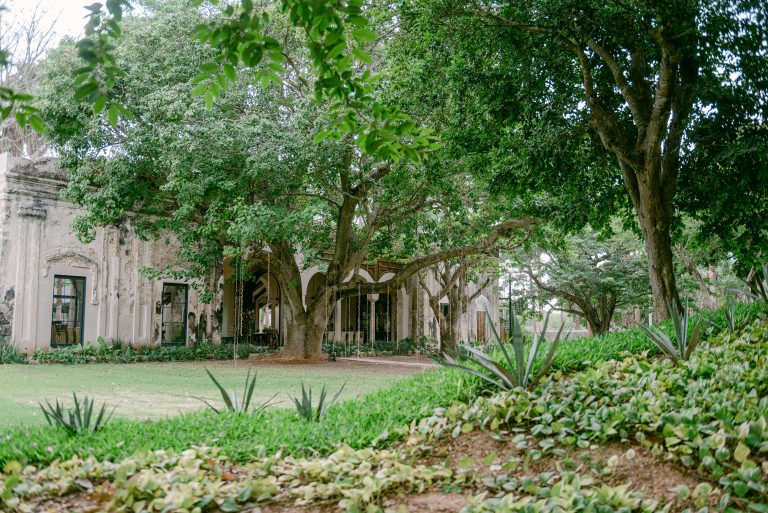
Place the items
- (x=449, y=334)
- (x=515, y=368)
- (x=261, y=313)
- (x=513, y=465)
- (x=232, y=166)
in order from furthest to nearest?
1. (x=261, y=313)
2. (x=449, y=334)
3. (x=232, y=166)
4. (x=515, y=368)
5. (x=513, y=465)

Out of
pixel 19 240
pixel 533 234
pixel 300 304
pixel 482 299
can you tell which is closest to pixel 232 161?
pixel 300 304

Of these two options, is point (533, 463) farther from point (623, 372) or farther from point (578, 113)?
point (578, 113)

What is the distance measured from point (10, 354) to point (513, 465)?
1439 cm

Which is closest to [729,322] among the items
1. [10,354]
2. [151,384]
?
[151,384]

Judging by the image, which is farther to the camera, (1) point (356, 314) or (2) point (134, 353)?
(1) point (356, 314)

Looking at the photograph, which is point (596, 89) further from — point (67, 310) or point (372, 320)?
point (372, 320)

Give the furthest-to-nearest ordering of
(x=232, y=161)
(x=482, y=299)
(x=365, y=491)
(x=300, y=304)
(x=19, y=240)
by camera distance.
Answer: (x=482, y=299) < (x=300, y=304) < (x=19, y=240) < (x=232, y=161) < (x=365, y=491)

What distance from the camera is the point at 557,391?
479 cm

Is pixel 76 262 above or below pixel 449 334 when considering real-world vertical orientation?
above

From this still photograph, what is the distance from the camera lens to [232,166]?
13430 mm

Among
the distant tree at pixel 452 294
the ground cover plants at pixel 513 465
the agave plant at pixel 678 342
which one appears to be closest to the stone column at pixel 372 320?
the distant tree at pixel 452 294

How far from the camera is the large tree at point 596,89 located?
8.16m

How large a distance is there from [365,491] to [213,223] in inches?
422

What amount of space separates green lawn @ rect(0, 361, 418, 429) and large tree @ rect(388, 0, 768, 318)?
411 centimetres
